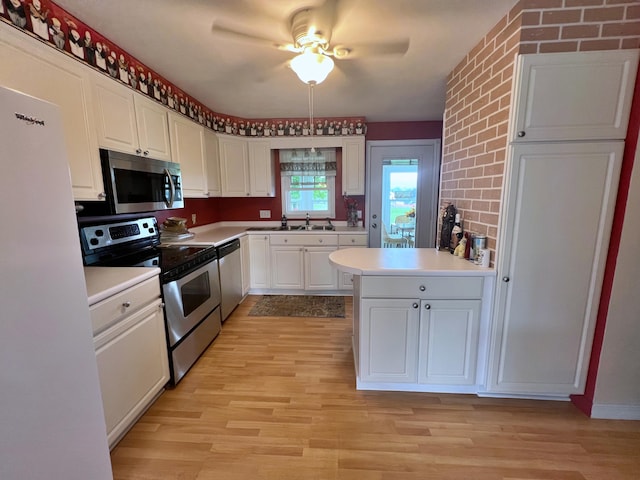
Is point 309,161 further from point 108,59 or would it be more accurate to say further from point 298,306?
point 108,59

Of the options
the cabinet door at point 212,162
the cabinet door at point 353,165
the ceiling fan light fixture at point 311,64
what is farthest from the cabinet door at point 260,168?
the ceiling fan light fixture at point 311,64

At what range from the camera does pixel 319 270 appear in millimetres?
3543

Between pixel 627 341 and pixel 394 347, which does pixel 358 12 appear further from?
pixel 627 341

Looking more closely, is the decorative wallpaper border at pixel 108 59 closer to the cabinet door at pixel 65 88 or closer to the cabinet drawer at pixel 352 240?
the cabinet door at pixel 65 88

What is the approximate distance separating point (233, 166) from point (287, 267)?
1.53 m

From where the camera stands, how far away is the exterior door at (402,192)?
385cm

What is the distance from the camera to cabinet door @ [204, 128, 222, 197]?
125 inches

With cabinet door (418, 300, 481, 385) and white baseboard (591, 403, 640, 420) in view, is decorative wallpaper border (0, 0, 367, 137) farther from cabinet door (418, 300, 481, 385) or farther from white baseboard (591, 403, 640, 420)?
white baseboard (591, 403, 640, 420)

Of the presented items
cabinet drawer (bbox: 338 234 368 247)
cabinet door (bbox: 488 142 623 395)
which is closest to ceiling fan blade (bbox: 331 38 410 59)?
cabinet door (bbox: 488 142 623 395)

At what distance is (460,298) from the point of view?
172 cm

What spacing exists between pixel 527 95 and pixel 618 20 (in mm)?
559

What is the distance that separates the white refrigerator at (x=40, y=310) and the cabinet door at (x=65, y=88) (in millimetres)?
748

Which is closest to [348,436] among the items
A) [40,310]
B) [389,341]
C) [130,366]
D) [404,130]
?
[389,341]

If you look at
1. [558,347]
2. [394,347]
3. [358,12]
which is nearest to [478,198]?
[558,347]
